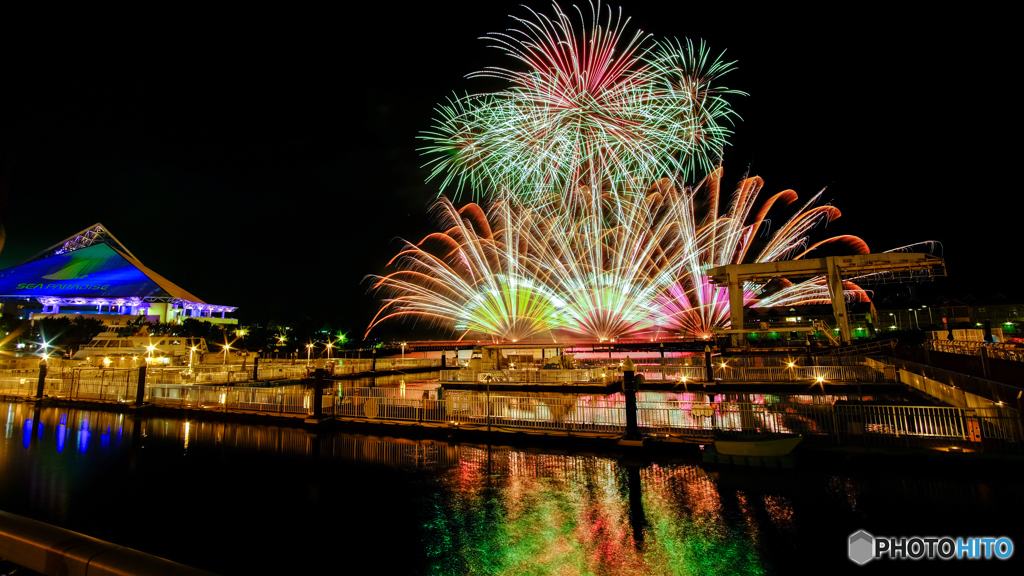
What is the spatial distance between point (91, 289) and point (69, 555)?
12590 centimetres

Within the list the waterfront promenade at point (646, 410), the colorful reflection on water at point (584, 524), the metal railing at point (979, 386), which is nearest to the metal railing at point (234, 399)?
the waterfront promenade at point (646, 410)

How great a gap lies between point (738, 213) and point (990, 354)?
1603 cm

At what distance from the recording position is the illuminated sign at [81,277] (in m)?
96.7

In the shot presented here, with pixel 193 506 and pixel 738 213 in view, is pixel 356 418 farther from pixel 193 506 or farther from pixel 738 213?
pixel 738 213

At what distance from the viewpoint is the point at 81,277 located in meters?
102

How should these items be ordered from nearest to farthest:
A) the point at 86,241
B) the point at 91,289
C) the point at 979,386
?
1. the point at 979,386
2. the point at 91,289
3. the point at 86,241

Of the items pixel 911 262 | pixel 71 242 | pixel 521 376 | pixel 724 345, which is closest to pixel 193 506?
pixel 521 376

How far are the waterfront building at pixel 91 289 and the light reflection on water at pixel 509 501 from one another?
95.9m

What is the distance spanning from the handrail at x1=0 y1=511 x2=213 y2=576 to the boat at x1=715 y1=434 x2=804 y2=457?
10978mm

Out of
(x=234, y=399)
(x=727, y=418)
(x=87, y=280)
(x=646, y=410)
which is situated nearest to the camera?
(x=646, y=410)

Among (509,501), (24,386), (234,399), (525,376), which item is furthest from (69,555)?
(24,386)

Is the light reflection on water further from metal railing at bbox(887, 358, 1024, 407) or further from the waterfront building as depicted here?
the waterfront building

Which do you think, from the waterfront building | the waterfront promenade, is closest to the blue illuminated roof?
the waterfront building

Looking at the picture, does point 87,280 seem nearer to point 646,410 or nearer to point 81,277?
point 81,277
